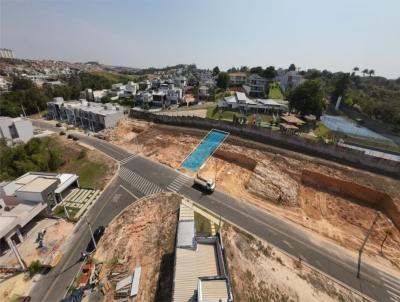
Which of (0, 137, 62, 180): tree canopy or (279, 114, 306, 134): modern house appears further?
(279, 114, 306, 134): modern house

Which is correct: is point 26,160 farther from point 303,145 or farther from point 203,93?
point 203,93

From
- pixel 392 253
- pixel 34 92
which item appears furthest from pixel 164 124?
pixel 34 92

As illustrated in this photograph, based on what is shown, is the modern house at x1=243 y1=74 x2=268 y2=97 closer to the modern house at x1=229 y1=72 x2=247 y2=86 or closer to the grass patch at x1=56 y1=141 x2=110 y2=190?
the modern house at x1=229 y1=72 x2=247 y2=86

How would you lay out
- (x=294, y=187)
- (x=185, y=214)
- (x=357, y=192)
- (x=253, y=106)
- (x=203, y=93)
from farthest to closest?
1. (x=203, y=93)
2. (x=253, y=106)
3. (x=294, y=187)
4. (x=357, y=192)
5. (x=185, y=214)

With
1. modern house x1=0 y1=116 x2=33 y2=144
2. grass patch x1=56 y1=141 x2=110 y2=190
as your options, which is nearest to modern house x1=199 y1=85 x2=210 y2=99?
grass patch x1=56 y1=141 x2=110 y2=190

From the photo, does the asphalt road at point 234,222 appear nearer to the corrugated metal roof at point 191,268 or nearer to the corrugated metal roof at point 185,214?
the corrugated metal roof at point 185,214

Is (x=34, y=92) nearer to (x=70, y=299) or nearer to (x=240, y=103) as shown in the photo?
(x=240, y=103)

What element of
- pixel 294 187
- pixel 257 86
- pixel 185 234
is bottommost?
pixel 294 187
